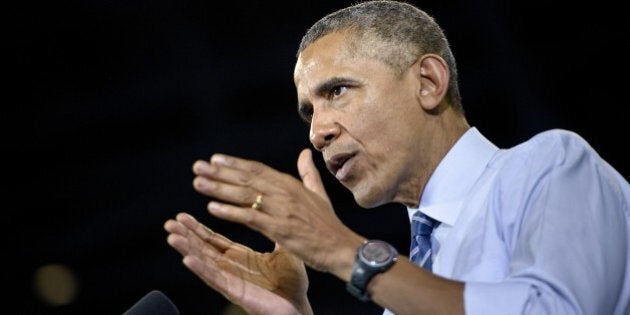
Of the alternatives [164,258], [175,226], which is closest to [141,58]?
[164,258]

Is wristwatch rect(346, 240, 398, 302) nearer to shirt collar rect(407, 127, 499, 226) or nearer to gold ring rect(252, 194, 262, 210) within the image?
gold ring rect(252, 194, 262, 210)

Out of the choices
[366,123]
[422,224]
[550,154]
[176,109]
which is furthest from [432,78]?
[176,109]

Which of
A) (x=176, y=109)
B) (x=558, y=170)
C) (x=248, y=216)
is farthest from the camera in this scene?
(x=176, y=109)

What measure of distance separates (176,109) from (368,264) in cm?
255

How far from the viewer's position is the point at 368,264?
1.04 m

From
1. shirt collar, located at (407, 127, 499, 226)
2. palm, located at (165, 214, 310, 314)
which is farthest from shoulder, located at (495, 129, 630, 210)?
palm, located at (165, 214, 310, 314)

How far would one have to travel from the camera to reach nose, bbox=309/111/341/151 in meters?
1.48

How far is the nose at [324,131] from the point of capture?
1482mm

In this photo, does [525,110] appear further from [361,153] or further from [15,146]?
[15,146]

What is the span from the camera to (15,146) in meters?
3.55

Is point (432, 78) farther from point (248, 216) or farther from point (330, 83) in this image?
point (248, 216)

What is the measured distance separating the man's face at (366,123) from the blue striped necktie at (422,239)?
0.08m

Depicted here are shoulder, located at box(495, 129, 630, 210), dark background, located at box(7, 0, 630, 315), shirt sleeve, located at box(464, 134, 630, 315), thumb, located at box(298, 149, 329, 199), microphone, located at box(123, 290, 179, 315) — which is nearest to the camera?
shirt sleeve, located at box(464, 134, 630, 315)

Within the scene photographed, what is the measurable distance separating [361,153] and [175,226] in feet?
1.23
